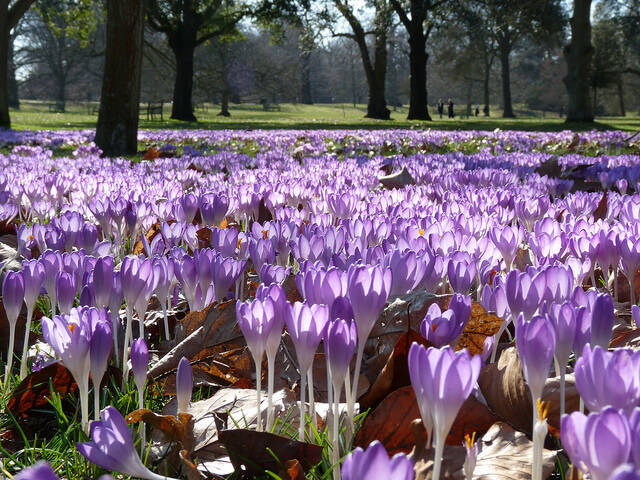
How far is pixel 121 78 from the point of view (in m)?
9.09

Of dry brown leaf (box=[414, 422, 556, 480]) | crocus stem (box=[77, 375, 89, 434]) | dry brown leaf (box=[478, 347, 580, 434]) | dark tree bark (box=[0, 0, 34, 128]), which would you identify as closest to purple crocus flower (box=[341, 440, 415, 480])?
dry brown leaf (box=[414, 422, 556, 480])

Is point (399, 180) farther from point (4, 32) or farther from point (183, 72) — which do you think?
point (183, 72)

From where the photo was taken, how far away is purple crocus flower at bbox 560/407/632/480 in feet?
2.20

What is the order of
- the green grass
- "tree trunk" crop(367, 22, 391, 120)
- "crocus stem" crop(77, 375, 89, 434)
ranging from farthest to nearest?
1. "tree trunk" crop(367, 22, 391, 120)
2. the green grass
3. "crocus stem" crop(77, 375, 89, 434)

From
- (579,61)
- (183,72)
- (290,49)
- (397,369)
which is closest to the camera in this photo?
(397,369)

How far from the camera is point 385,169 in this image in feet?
18.8

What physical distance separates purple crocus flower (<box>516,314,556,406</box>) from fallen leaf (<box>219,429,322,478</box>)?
0.37 metres

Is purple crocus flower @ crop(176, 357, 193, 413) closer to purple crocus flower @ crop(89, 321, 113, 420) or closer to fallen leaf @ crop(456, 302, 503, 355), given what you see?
purple crocus flower @ crop(89, 321, 113, 420)

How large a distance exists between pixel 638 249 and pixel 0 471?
169 centimetres

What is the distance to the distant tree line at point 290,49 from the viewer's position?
31.0 ft

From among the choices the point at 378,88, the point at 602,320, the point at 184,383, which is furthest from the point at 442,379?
the point at 378,88

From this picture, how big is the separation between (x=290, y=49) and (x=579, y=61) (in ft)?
231

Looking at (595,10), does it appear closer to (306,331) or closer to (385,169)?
(385,169)

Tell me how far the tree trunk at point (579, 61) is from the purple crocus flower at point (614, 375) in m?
28.9
